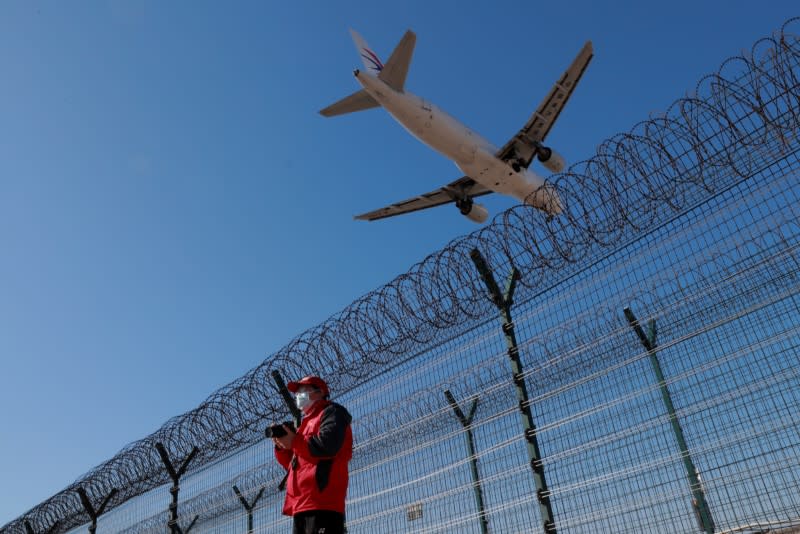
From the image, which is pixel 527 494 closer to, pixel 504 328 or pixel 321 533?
pixel 504 328

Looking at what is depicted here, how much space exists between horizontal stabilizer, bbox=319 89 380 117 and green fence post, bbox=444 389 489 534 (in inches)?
963

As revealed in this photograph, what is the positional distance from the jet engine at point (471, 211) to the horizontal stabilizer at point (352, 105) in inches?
220

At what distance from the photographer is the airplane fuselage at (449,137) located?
966 inches

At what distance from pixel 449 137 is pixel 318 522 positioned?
22.1m

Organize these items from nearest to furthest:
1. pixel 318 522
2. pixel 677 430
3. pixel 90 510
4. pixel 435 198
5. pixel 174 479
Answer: pixel 318 522, pixel 677 430, pixel 174 479, pixel 90 510, pixel 435 198

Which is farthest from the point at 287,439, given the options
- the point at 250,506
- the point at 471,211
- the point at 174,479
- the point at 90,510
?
the point at 471,211

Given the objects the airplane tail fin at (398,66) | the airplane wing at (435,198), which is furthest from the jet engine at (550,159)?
the airplane tail fin at (398,66)

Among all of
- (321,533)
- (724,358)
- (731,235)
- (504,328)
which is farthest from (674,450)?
(321,533)

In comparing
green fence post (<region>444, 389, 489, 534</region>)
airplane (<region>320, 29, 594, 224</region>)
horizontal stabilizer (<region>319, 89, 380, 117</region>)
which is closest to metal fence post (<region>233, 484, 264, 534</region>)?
green fence post (<region>444, 389, 489, 534</region>)

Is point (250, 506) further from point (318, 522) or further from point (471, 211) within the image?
point (471, 211)

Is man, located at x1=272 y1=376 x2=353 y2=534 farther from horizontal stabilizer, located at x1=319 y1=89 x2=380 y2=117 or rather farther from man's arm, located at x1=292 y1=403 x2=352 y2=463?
horizontal stabilizer, located at x1=319 y1=89 x2=380 y2=117

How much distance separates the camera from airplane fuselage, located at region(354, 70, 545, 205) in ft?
80.5

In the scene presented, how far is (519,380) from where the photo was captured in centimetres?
533

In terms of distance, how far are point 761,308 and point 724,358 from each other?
1.18ft
